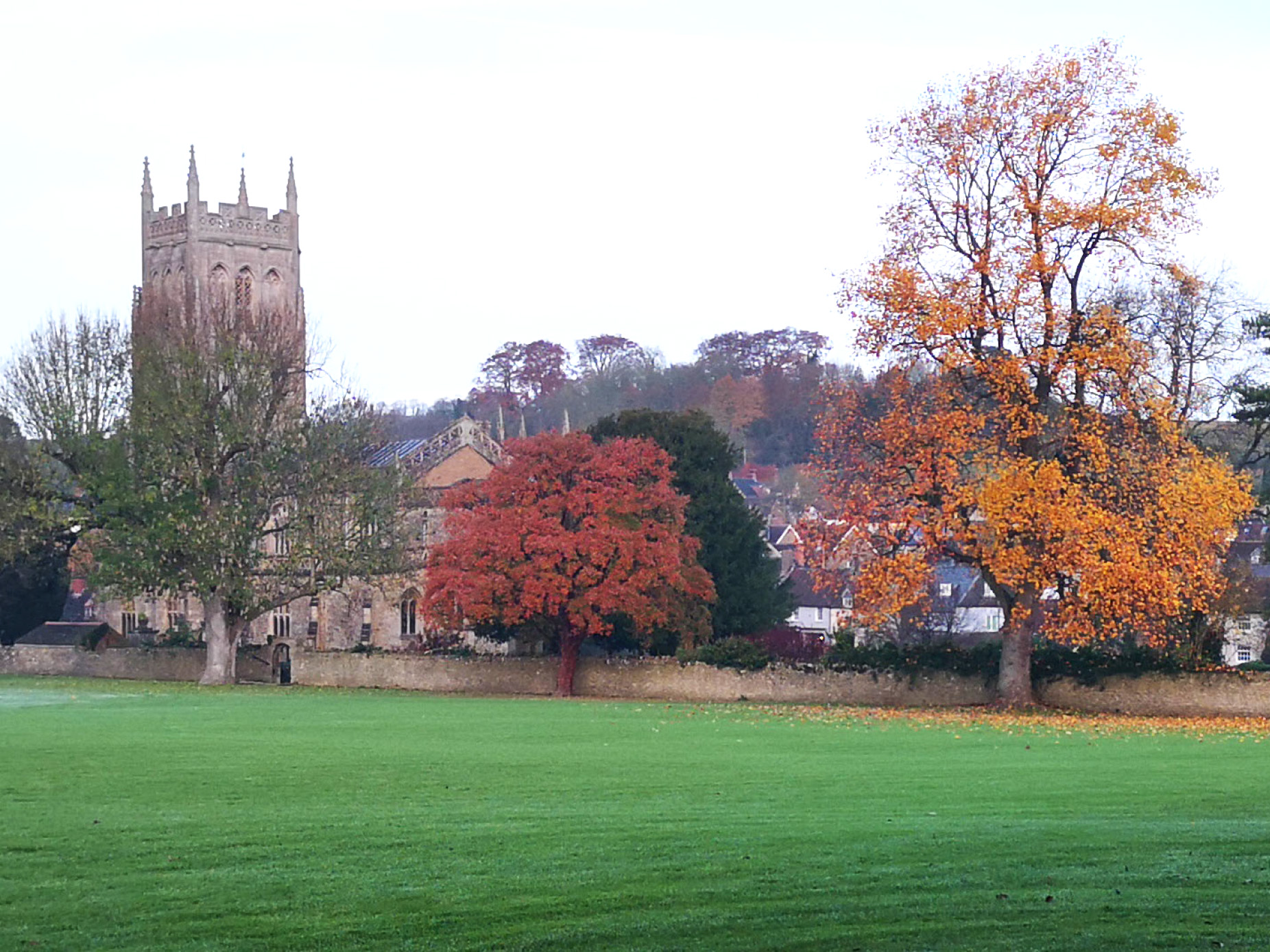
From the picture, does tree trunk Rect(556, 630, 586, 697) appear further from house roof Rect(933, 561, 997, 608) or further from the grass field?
house roof Rect(933, 561, 997, 608)

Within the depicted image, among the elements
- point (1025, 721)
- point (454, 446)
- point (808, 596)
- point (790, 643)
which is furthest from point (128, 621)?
point (1025, 721)

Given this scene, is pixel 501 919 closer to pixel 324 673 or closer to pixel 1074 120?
pixel 1074 120

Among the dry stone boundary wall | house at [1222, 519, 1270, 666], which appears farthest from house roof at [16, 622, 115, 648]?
house at [1222, 519, 1270, 666]

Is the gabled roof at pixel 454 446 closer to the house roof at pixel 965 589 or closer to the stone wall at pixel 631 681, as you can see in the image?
the stone wall at pixel 631 681

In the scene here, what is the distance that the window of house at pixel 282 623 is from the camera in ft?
276

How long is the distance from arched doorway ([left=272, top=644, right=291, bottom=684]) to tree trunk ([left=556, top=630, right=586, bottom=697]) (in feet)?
45.0

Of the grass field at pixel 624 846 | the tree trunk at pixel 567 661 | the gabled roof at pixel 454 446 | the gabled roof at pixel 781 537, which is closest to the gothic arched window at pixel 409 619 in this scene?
the gabled roof at pixel 454 446

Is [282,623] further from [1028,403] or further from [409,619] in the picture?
[1028,403]

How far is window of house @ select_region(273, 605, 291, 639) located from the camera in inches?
3312

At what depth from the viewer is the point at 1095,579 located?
35.5 m

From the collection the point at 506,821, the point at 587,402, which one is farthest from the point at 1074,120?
the point at 587,402

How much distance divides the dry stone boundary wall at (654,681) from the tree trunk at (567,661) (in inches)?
21.6

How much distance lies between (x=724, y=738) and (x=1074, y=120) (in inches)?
693

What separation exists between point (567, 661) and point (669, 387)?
339 feet
